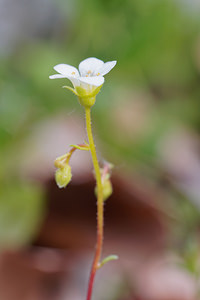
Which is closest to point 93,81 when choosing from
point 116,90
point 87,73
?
point 87,73

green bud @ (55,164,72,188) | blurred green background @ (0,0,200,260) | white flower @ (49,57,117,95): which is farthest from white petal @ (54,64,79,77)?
blurred green background @ (0,0,200,260)

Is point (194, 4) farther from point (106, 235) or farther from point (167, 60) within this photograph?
point (106, 235)

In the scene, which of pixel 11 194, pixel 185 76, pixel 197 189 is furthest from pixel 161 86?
pixel 11 194

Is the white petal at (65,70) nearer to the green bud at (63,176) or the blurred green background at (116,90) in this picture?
the green bud at (63,176)

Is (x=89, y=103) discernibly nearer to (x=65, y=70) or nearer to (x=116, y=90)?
(x=65, y=70)

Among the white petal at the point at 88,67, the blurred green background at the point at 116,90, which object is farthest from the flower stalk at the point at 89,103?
the blurred green background at the point at 116,90
